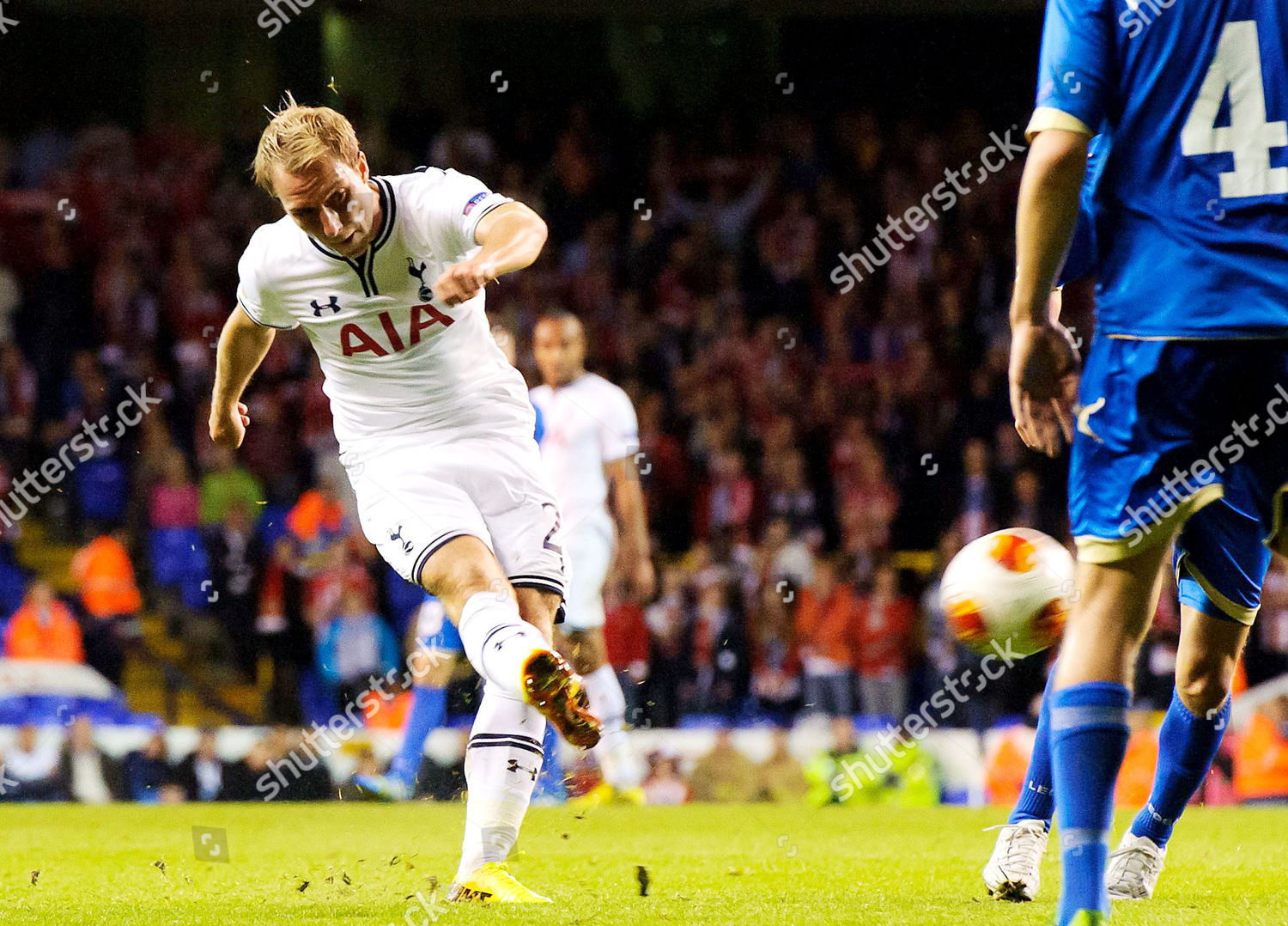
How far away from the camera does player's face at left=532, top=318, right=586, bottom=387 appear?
28.8 ft

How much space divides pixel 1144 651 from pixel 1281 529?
812 centimetres

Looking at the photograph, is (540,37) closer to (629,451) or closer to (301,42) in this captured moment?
(301,42)

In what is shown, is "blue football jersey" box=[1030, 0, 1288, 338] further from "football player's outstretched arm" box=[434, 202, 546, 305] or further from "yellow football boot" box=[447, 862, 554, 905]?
"yellow football boot" box=[447, 862, 554, 905]

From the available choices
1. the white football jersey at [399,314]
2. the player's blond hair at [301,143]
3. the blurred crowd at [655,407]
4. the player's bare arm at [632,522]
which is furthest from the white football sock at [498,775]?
the blurred crowd at [655,407]

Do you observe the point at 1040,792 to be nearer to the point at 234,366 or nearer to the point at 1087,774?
the point at 1087,774

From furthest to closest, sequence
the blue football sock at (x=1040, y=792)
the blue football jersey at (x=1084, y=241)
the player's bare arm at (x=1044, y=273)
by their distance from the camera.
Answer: the blue football sock at (x=1040, y=792)
the blue football jersey at (x=1084, y=241)
the player's bare arm at (x=1044, y=273)

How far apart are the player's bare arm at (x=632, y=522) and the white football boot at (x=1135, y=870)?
4.51 m

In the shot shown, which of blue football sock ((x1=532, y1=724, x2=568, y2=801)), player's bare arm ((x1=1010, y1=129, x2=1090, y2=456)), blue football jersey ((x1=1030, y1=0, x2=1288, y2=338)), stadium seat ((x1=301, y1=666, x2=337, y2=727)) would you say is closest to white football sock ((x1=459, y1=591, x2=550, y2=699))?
player's bare arm ((x1=1010, y1=129, x2=1090, y2=456))

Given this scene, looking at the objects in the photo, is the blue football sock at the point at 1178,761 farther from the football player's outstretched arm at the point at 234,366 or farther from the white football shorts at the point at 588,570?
the white football shorts at the point at 588,570

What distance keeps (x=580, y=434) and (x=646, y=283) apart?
19.9 ft

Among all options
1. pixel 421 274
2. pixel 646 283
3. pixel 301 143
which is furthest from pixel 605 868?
pixel 646 283

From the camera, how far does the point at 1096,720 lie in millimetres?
3178

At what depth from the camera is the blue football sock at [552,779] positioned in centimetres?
924

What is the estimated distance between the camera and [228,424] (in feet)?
17.1
